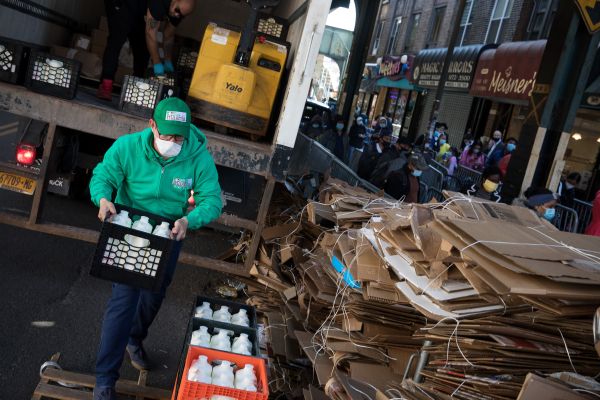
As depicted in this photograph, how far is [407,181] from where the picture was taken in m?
9.26

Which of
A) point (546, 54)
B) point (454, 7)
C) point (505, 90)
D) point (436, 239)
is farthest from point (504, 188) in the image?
point (454, 7)

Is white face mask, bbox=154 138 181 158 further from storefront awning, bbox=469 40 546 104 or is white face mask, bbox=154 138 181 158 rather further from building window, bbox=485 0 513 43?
building window, bbox=485 0 513 43

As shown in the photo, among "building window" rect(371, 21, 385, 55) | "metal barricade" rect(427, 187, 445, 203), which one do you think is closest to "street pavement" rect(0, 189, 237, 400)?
"metal barricade" rect(427, 187, 445, 203)

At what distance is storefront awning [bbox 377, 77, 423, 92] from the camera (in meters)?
32.9

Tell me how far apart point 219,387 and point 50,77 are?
350cm

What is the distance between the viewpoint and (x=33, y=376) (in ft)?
14.7

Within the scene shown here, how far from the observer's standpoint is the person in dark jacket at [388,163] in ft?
33.7

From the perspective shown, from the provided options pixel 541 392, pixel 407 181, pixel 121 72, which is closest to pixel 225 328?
pixel 541 392

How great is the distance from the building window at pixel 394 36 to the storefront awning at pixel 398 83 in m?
2.14

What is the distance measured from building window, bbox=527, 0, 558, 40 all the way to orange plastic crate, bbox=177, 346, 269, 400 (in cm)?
2102

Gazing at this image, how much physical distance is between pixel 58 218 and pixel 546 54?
307 inches

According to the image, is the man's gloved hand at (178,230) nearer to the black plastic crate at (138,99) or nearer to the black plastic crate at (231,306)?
the black plastic crate at (231,306)

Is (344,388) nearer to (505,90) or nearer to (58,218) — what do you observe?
(58,218)

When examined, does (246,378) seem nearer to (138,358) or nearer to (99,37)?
(138,358)
